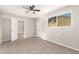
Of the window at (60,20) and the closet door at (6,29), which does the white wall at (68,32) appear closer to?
the window at (60,20)

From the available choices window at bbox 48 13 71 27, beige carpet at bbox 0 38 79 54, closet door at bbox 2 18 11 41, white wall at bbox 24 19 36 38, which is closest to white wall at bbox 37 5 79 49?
window at bbox 48 13 71 27

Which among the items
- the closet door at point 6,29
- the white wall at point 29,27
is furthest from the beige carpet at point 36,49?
the white wall at point 29,27

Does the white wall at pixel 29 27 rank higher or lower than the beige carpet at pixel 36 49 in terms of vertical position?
higher

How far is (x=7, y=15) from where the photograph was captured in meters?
7.10

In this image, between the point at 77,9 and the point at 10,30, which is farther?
the point at 10,30

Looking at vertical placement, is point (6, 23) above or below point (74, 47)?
above

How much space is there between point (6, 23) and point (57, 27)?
3624 millimetres

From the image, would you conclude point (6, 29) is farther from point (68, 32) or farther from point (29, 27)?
point (68, 32)

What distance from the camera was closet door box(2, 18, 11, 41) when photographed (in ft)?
23.7

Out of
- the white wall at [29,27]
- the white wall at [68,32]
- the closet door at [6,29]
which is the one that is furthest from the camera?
the white wall at [29,27]

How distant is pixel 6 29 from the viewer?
743 centimetres

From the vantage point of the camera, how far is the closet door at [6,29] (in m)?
7.22
